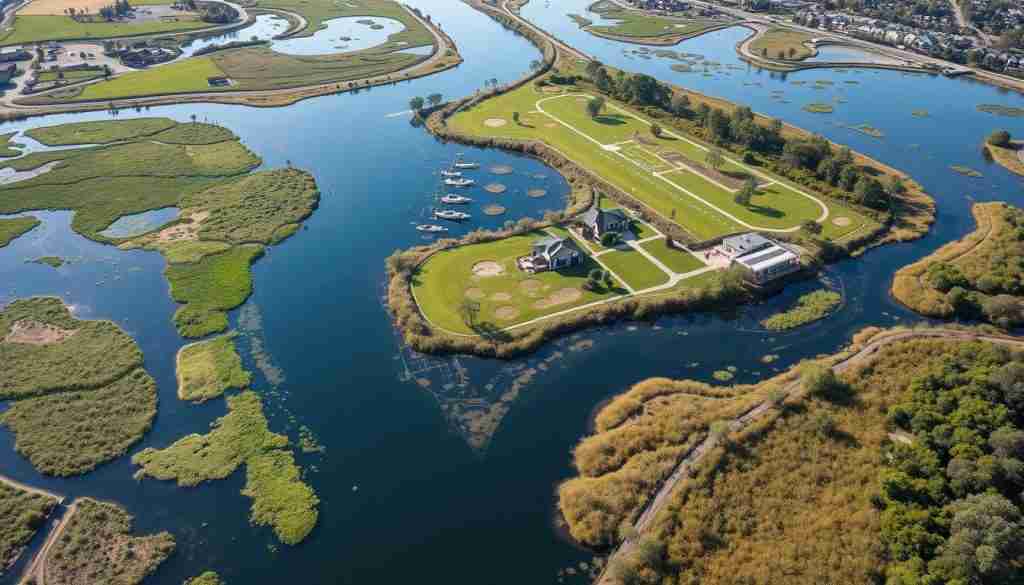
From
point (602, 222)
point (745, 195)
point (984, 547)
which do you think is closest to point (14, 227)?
point (602, 222)

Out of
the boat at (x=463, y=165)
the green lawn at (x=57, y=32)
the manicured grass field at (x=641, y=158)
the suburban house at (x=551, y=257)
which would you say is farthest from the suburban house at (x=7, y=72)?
the suburban house at (x=551, y=257)

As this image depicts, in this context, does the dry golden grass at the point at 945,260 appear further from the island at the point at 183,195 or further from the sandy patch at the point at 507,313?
the island at the point at 183,195

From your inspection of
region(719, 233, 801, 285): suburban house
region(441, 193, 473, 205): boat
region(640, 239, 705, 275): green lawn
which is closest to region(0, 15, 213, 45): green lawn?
region(441, 193, 473, 205): boat

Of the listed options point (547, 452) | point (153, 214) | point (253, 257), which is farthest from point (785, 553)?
point (153, 214)

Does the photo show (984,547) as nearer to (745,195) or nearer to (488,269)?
(488,269)

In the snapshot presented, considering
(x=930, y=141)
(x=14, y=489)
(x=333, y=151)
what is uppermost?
(x=930, y=141)

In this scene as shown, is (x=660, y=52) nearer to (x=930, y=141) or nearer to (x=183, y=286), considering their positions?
(x=930, y=141)

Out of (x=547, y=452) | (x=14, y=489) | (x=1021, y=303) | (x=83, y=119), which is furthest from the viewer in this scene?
(x=83, y=119)
